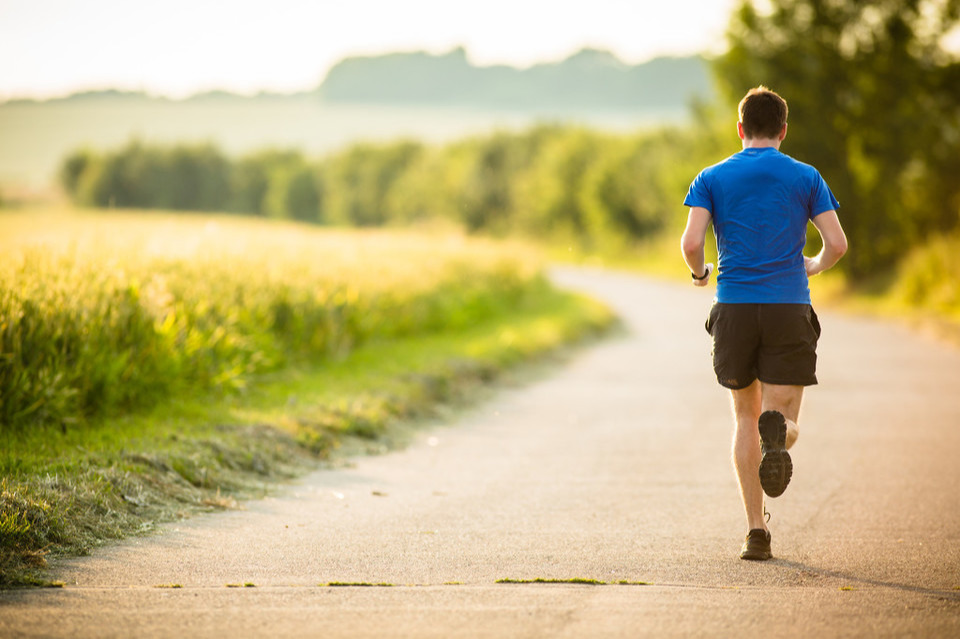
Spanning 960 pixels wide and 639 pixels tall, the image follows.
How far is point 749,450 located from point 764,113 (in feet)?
5.90

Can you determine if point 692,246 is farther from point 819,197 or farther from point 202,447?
point 202,447

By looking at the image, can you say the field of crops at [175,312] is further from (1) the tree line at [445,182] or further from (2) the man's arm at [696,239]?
(1) the tree line at [445,182]

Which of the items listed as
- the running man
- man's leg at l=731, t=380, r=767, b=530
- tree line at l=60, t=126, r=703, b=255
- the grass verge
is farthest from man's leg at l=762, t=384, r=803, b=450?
tree line at l=60, t=126, r=703, b=255

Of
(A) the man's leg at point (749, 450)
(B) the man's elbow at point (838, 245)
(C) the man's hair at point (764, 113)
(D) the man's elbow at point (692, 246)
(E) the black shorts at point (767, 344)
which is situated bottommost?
(A) the man's leg at point (749, 450)

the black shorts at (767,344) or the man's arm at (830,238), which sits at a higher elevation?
the man's arm at (830,238)

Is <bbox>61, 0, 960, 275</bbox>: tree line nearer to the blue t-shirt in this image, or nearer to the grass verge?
the grass verge

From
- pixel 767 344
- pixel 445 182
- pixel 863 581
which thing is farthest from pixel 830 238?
pixel 445 182

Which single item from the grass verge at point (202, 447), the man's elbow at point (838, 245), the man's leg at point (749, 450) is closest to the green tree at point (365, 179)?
the grass verge at point (202, 447)

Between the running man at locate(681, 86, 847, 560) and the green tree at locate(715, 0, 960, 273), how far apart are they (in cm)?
2677

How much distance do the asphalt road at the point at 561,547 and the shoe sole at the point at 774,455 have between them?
1.46 feet

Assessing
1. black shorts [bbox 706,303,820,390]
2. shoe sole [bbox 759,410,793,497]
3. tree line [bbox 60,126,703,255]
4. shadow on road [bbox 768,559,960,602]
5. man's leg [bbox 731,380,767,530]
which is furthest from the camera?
tree line [bbox 60,126,703,255]

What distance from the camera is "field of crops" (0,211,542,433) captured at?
8.03 metres

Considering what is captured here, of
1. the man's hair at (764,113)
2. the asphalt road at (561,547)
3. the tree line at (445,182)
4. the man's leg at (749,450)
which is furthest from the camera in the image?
the tree line at (445,182)

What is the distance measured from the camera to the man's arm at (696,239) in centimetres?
539
